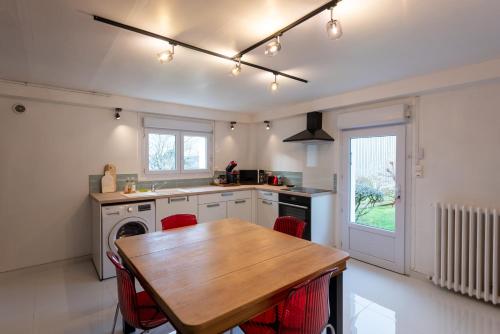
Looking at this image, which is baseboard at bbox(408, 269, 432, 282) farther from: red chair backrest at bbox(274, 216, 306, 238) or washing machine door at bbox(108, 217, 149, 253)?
washing machine door at bbox(108, 217, 149, 253)

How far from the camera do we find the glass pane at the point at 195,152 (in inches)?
179

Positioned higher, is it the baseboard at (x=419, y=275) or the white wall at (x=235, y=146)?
the white wall at (x=235, y=146)

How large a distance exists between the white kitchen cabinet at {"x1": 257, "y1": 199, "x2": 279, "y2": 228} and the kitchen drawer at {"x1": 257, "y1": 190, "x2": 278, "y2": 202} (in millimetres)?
52

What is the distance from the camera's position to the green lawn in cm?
332

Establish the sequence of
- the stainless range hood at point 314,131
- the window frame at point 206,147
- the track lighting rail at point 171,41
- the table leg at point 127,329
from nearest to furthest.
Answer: the track lighting rail at point 171,41
the table leg at point 127,329
the stainless range hood at point 314,131
the window frame at point 206,147

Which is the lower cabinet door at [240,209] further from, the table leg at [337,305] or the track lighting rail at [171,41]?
the table leg at [337,305]

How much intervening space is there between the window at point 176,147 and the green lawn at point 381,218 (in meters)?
2.83

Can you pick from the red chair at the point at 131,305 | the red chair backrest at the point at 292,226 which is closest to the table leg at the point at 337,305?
the red chair backrest at the point at 292,226

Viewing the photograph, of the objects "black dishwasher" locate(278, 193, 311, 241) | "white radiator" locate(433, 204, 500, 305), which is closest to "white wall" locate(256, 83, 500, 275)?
"white radiator" locate(433, 204, 500, 305)

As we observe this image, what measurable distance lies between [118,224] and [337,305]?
2579mm

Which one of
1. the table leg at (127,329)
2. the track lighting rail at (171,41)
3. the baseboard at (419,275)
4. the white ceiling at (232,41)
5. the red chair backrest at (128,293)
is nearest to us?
the red chair backrest at (128,293)

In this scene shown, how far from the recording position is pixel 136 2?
1536 millimetres

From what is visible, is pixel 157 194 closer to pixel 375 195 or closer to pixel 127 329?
pixel 127 329

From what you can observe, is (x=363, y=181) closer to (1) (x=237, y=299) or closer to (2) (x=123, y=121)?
(1) (x=237, y=299)
